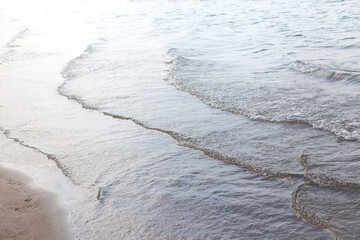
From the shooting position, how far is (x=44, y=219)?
330 cm

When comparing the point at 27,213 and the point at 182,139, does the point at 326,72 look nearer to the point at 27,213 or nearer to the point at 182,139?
the point at 182,139

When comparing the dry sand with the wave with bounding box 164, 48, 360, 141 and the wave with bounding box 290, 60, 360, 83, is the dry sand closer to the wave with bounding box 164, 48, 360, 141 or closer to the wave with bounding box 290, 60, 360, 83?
the wave with bounding box 164, 48, 360, 141

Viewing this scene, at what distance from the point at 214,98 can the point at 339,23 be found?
26.2 ft

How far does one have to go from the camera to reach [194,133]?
5.07m

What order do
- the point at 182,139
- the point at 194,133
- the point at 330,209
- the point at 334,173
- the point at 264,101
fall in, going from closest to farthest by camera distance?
the point at 330,209 → the point at 334,173 → the point at 182,139 → the point at 194,133 → the point at 264,101

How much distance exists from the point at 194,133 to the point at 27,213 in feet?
7.53

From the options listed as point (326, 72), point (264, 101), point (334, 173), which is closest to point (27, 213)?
point (334, 173)

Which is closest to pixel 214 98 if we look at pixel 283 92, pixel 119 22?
pixel 283 92

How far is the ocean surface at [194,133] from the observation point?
3318 millimetres

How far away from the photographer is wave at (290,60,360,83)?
709 centimetres

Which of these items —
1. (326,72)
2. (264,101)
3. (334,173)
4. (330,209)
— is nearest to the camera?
(330,209)

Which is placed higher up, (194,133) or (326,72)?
(194,133)

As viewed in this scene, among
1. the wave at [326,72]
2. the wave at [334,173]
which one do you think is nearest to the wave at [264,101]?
the wave at [326,72]

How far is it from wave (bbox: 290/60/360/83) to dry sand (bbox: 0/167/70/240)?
17.6 ft
